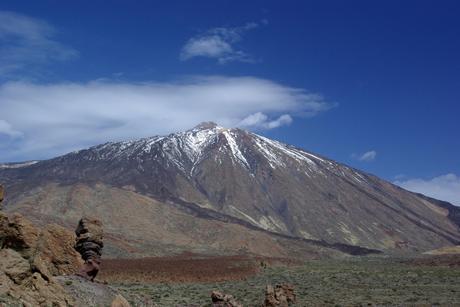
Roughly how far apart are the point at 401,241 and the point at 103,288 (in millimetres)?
162261

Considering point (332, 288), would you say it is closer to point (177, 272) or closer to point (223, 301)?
point (223, 301)

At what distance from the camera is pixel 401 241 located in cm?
17062

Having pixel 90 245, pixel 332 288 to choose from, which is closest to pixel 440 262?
pixel 332 288

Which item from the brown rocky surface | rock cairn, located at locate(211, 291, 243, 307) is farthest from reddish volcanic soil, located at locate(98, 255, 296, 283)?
the brown rocky surface

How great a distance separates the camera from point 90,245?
68.1ft

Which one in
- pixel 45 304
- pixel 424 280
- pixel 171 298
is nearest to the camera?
pixel 45 304

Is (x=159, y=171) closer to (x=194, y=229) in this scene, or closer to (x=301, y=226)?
(x=301, y=226)

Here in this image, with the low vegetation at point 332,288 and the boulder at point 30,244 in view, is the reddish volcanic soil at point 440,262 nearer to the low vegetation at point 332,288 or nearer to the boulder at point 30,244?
the low vegetation at point 332,288

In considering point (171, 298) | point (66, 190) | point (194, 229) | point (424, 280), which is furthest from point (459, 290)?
point (66, 190)

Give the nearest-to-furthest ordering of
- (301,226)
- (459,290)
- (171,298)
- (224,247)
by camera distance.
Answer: (171,298) → (459,290) → (224,247) → (301,226)

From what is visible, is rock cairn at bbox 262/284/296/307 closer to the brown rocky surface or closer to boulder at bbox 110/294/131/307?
boulder at bbox 110/294/131/307

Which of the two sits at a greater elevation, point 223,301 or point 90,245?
point 90,245

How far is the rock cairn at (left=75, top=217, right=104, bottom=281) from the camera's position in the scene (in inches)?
788

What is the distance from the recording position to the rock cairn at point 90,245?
20.0 meters
